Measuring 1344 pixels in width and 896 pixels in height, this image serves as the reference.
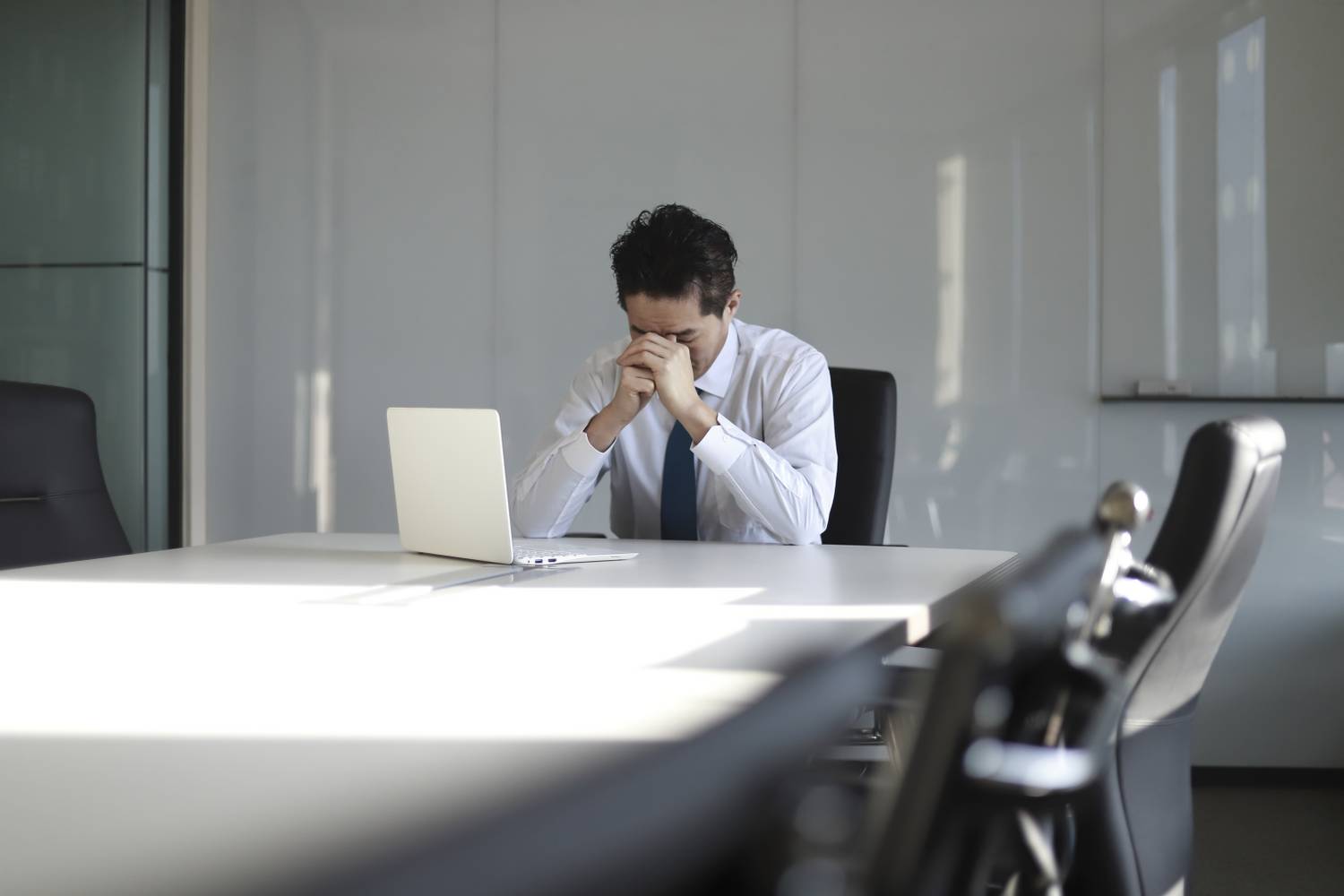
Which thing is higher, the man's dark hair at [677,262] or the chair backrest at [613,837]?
the man's dark hair at [677,262]

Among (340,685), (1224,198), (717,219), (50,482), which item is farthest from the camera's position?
(717,219)

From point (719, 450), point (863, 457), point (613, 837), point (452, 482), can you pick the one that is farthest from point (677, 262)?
point (613, 837)

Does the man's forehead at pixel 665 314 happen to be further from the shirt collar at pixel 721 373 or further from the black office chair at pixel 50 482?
the black office chair at pixel 50 482

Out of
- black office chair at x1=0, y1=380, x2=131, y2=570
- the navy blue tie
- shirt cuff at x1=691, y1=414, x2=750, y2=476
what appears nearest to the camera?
black office chair at x1=0, y1=380, x2=131, y2=570

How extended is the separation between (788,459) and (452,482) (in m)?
0.82

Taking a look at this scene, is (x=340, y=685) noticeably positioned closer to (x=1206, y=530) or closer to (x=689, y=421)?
(x=1206, y=530)

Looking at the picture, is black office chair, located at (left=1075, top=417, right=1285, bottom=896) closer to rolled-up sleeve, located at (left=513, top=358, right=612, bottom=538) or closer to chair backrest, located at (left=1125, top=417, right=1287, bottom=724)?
chair backrest, located at (left=1125, top=417, right=1287, bottom=724)

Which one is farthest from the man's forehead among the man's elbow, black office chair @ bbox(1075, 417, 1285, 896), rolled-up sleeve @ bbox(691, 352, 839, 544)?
black office chair @ bbox(1075, 417, 1285, 896)

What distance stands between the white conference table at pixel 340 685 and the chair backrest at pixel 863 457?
68 cm

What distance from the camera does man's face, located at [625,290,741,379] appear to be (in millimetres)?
2654

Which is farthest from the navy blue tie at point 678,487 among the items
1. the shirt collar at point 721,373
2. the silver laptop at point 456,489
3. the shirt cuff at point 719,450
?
the silver laptop at point 456,489

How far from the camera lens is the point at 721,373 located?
2836mm

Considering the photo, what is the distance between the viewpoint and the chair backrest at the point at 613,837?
0.88ft

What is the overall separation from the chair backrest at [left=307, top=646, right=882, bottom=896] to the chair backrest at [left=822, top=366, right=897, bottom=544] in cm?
243
